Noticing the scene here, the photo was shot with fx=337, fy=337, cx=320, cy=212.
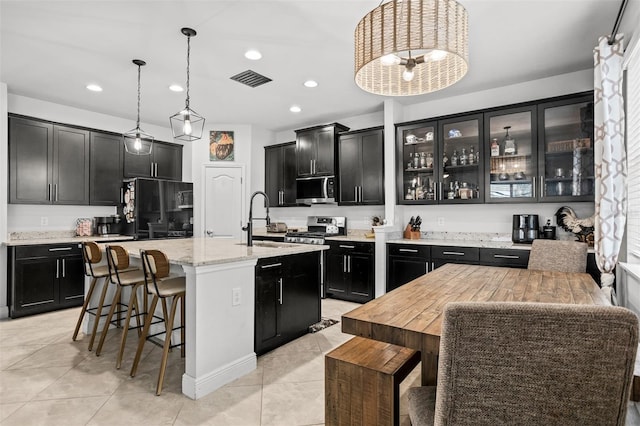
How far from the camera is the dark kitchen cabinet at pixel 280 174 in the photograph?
5.79 m

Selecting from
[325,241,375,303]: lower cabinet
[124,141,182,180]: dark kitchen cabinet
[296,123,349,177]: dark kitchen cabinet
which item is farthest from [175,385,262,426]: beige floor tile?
[124,141,182,180]: dark kitchen cabinet

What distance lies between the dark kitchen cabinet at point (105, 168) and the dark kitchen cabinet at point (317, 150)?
272 cm

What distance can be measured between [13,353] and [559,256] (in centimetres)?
473

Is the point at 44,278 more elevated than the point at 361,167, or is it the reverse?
the point at 361,167

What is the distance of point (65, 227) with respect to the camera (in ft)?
15.7

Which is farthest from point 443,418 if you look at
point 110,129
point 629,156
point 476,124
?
point 110,129

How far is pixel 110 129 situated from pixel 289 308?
4244 mm

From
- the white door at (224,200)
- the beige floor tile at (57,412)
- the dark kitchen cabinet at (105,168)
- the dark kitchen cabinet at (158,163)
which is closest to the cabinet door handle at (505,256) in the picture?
the beige floor tile at (57,412)

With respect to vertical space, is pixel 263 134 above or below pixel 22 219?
above

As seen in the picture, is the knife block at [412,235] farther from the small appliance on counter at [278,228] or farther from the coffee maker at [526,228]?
the small appliance on counter at [278,228]

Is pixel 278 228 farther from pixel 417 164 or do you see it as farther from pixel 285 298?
pixel 285 298

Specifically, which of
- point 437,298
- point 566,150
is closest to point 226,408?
point 437,298

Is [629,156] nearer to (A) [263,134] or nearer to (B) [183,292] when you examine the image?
(B) [183,292]

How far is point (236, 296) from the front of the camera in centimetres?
250
